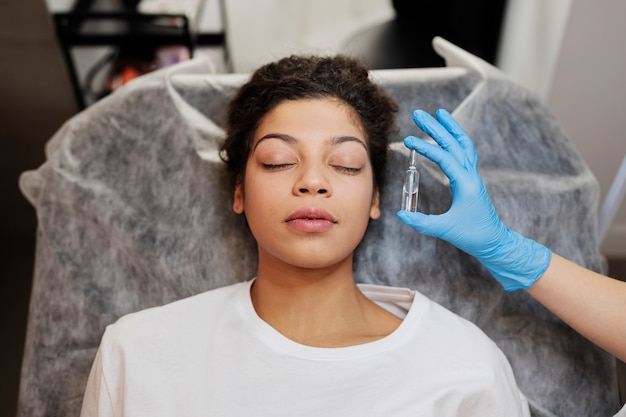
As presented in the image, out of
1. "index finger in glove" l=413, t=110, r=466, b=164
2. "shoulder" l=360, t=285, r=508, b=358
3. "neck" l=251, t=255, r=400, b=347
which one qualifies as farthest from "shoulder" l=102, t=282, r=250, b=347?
"index finger in glove" l=413, t=110, r=466, b=164

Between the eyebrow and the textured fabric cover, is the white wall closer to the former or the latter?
the textured fabric cover

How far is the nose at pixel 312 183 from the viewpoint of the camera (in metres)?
1.12

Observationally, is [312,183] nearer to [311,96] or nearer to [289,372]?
[311,96]

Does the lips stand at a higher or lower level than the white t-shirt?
higher

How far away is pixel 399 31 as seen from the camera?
283 centimetres

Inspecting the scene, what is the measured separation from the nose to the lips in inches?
1.3

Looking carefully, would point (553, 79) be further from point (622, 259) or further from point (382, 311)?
point (382, 311)

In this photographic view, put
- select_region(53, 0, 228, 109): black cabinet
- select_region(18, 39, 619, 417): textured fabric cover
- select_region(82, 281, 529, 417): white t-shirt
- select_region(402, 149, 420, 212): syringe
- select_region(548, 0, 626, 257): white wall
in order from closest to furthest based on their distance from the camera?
select_region(82, 281, 529, 417): white t-shirt
select_region(402, 149, 420, 212): syringe
select_region(18, 39, 619, 417): textured fabric cover
select_region(548, 0, 626, 257): white wall
select_region(53, 0, 228, 109): black cabinet

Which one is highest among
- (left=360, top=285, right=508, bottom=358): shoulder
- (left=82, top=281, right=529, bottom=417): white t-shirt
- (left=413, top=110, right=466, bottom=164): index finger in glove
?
(left=413, top=110, right=466, bottom=164): index finger in glove

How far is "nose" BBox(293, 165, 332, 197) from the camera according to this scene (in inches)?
44.1

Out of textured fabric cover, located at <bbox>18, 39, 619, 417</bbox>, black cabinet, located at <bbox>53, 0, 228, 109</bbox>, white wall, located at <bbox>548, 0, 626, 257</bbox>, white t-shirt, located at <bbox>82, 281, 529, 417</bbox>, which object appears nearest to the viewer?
white t-shirt, located at <bbox>82, 281, 529, 417</bbox>

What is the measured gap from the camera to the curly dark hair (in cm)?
125

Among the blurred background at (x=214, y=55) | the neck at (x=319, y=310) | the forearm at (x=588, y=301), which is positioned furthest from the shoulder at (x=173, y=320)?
the blurred background at (x=214, y=55)

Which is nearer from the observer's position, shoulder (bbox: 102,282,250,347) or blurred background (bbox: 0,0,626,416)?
shoulder (bbox: 102,282,250,347)
